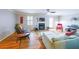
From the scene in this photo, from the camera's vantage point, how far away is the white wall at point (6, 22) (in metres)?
2.30

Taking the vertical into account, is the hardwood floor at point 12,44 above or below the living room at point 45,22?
below

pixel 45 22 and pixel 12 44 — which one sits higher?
pixel 45 22

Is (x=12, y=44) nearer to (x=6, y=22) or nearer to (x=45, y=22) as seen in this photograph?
(x=6, y=22)

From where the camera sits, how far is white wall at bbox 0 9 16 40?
230 cm

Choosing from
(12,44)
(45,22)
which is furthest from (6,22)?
(45,22)

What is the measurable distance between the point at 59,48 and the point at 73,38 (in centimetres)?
32

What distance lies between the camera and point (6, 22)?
7.77ft

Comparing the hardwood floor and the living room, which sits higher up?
the living room

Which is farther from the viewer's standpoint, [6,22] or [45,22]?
[45,22]

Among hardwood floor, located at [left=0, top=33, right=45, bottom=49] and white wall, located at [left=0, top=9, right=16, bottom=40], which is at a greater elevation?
white wall, located at [left=0, top=9, right=16, bottom=40]
